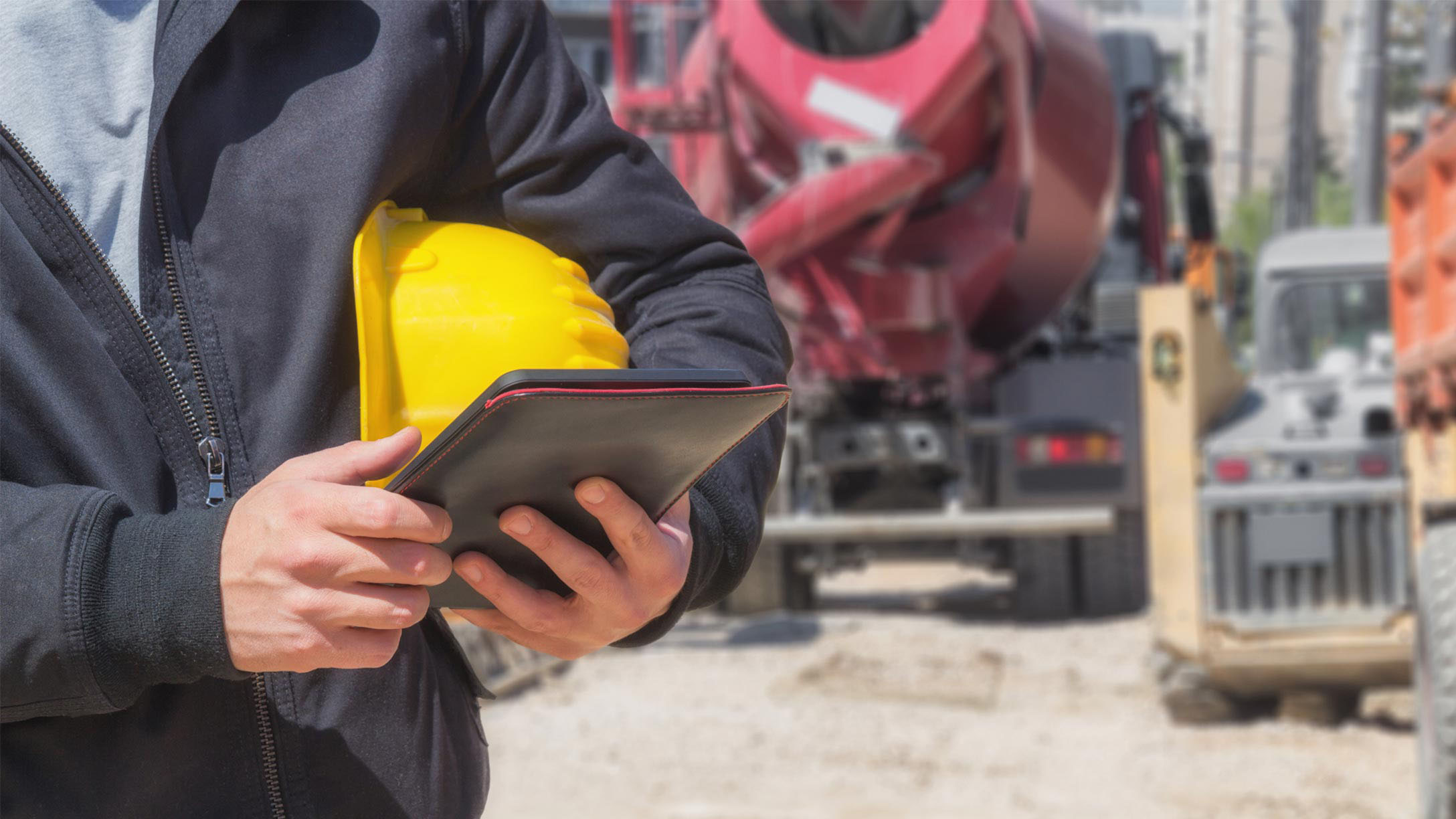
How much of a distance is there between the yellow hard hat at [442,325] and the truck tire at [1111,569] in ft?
26.0

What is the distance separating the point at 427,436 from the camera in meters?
1.21

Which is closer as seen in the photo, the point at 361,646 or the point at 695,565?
the point at 361,646

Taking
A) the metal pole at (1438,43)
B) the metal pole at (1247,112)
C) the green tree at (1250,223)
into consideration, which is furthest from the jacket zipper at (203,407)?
the green tree at (1250,223)

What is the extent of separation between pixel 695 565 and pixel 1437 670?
316 centimetres

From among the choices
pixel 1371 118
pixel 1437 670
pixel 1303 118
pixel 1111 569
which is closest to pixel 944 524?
pixel 1111 569

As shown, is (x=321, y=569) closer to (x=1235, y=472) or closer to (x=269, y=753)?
(x=269, y=753)

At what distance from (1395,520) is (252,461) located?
4993 mm

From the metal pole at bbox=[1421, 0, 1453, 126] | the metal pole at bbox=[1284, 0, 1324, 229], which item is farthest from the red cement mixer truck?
the metal pole at bbox=[1284, 0, 1324, 229]

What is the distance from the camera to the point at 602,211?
4.60 ft

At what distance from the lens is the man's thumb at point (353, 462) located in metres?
1.04

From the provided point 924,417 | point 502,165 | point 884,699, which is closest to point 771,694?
point 884,699

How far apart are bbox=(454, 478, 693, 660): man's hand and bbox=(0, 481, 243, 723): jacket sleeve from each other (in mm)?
180

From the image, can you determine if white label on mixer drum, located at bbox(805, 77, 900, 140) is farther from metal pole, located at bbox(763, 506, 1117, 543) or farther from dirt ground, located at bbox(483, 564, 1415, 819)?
dirt ground, located at bbox(483, 564, 1415, 819)

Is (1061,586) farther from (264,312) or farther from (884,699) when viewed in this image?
(264,312)
